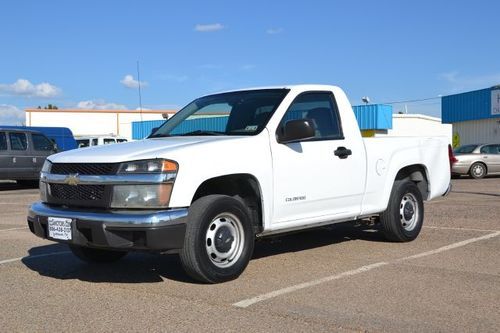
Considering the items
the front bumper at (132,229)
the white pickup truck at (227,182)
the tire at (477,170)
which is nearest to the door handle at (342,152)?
the white pickup truck at (227,182)

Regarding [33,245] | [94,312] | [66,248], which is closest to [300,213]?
[94,312]

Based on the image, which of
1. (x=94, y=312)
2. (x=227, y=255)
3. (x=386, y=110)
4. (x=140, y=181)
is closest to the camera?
(x=94, y=312)

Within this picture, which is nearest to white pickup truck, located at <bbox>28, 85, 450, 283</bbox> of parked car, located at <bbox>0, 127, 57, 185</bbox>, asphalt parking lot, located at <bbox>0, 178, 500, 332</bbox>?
asphalt parking lot, located at <bbox>0, 178, 500, 332</bbox>

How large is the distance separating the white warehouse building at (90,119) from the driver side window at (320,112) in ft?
177

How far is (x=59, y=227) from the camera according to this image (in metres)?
5.61

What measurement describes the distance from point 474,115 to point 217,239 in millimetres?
32219

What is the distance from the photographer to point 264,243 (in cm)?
802

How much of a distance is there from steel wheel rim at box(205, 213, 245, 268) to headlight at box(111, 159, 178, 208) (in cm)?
58

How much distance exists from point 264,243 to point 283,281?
219cm

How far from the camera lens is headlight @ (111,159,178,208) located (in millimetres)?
5262

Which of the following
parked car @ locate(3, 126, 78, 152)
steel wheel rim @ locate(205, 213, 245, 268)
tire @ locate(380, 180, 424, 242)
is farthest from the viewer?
parked car @ locate(3, 126, 78, 152)

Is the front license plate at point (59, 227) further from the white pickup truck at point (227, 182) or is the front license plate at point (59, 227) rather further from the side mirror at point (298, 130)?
the side mirror at point (298, 130)

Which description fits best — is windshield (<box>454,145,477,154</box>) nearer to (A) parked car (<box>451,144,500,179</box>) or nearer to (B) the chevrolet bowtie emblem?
(A) parked car (<box>451,144,500,179</box>)

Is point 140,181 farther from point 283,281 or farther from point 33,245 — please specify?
point 33,245
